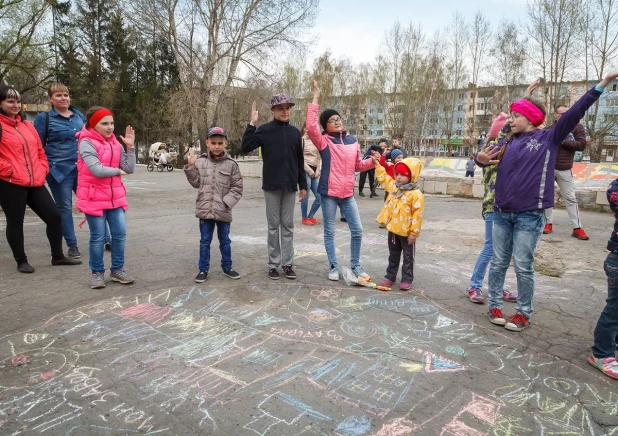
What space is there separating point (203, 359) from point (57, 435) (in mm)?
932

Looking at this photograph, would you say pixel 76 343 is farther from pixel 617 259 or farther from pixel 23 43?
pixel 23 43

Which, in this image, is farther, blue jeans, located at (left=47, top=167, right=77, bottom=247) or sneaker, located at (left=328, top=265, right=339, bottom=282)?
blue jeans, located at (left=47, top=167, right=77, bottom=247)

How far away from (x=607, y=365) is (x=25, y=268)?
18.0 feet

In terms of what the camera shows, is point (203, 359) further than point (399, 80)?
No

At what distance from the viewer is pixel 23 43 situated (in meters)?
16.4

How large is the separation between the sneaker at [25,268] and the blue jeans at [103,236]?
0.95 meters

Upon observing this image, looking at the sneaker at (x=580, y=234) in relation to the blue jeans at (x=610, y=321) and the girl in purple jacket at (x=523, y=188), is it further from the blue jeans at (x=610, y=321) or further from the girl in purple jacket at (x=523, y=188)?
the blue jeans at (x=610, y=321)

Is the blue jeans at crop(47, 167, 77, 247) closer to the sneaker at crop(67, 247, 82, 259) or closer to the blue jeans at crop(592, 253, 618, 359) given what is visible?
the sneaker at crop(67, 247, 82, 259)

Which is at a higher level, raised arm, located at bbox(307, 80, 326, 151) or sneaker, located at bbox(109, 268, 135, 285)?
raised arm, located at bbox(307, 80, 326, 151)

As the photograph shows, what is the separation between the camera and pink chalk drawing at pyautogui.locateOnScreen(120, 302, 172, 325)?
3450 millimetres

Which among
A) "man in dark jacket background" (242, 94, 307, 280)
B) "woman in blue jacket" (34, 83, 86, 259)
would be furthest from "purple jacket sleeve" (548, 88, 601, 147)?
"woman in blue jacket" (34, 83, 86, 259)

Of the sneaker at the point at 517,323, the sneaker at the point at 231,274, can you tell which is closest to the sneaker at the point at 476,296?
the sneaker at the point at 517,323

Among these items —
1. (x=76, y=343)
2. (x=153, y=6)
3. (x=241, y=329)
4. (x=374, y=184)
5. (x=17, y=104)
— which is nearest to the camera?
(x=76, y=343)

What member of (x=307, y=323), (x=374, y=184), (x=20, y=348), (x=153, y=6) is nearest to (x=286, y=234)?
(x=307, y=323)
